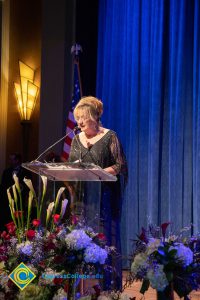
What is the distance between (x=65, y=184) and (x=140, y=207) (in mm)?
2813

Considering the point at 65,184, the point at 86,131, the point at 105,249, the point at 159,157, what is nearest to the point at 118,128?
the point at 159,157

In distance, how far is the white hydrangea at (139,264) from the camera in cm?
209

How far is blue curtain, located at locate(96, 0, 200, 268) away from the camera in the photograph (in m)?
5.40

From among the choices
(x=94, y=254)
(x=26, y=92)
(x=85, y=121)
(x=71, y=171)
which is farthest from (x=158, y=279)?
(x=26, y=92)

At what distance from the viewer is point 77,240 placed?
87.0 inches

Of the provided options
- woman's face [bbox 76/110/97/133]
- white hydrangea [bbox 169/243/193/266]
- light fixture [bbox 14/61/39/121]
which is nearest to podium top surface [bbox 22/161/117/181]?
woman's face [bbox 76/110/97/133]

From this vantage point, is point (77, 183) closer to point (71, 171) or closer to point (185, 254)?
point (71, 171)

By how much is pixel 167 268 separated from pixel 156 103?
11.9 ft

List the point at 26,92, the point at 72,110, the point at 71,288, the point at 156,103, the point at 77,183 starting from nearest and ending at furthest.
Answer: the point at 71,288 < the point at 77,183 < the point at 156,103 < the point at 72,110 < the point at 26,92

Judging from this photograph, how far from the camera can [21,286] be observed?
2.21 m

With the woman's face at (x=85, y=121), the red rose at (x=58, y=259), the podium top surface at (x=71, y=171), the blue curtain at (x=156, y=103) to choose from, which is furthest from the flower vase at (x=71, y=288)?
the blue curtain at (x=156, y=103)

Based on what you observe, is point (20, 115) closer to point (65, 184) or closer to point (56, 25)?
point (56, 25)

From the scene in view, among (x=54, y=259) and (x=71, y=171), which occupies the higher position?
(x=71, y=171)

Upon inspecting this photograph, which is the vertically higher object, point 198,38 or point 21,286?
point 198,38
